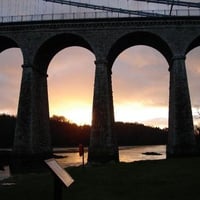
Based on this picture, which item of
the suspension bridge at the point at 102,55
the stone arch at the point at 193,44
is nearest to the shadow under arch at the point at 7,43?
the suspension bridge at the point at 102,55

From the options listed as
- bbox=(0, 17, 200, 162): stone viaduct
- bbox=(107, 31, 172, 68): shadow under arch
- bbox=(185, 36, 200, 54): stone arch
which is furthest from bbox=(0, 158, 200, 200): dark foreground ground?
bbox=(107, 31, 172, 68): shadow under arch

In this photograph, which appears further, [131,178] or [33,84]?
→ [33,84]

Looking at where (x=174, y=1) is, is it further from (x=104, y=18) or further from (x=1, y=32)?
(x=1, y=32)

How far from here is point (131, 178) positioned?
1802 centimetres

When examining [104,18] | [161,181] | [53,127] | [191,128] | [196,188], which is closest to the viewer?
[196,188]

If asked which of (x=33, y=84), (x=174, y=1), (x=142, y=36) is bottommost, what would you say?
(x=33, y=84)

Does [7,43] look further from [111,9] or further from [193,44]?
[193,44]

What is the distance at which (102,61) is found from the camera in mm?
32500

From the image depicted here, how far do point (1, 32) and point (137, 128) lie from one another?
12206cm

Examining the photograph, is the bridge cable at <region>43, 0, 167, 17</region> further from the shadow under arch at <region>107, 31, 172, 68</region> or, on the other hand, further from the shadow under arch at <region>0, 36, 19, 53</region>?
the shadow under arch at <region>0, 36, 19, 53</region>

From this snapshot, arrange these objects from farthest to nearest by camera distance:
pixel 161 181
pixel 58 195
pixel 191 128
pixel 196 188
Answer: pixel 191 128 → pixel 161 181 → pixel 196 188 → pixel 58 195

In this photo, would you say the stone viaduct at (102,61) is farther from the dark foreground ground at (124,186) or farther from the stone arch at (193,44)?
the dark foreground ground at (124,186)

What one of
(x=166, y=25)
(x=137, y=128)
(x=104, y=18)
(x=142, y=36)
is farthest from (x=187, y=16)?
(x=137, y=128)

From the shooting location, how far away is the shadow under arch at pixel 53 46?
34125 millimetres
